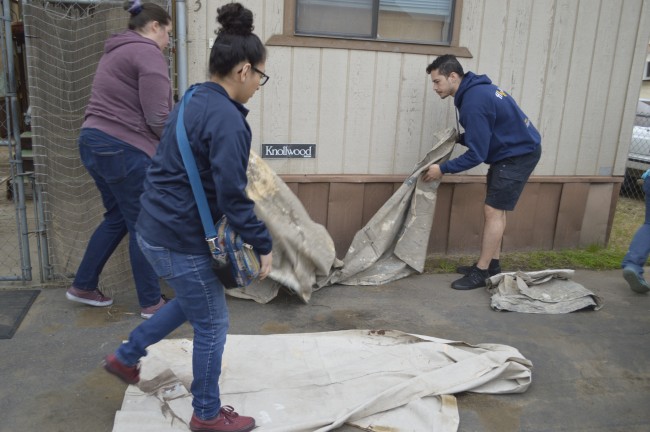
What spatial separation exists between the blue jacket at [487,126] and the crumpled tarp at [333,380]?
1520 millimetres

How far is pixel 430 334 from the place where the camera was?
12.6 feet

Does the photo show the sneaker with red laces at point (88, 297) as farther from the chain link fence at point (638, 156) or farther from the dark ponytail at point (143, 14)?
the chain link fence at point (638, 156)

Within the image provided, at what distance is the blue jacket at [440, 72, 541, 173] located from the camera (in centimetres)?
434

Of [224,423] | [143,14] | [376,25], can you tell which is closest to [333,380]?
[224,423]

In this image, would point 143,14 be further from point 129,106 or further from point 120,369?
point 120,369

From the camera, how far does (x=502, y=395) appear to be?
3.13 m

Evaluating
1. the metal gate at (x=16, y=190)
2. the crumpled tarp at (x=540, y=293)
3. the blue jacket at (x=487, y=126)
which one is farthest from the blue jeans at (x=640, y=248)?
the metal gate at (x=16, y=190)

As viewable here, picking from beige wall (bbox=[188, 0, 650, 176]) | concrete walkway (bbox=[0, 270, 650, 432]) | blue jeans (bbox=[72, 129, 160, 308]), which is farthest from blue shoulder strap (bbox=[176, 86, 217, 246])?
beige wall (bbox=[188, 0, 650, 176])

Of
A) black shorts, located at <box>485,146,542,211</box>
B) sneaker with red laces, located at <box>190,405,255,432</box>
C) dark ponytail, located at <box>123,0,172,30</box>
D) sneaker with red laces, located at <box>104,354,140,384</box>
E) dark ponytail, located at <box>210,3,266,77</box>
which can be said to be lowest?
sneaker with red laces, located at <box>190,405,255,432</box>

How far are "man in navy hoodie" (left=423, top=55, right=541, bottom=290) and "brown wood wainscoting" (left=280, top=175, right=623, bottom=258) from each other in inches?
21.8

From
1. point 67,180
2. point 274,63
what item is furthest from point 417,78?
point 67,180

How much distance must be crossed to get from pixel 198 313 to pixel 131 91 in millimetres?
1617

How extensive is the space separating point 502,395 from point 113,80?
9.07 feet

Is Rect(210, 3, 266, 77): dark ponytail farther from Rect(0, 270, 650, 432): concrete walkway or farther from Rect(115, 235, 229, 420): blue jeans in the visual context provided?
Rect(0, 270, 650, 432): concrete walkway
